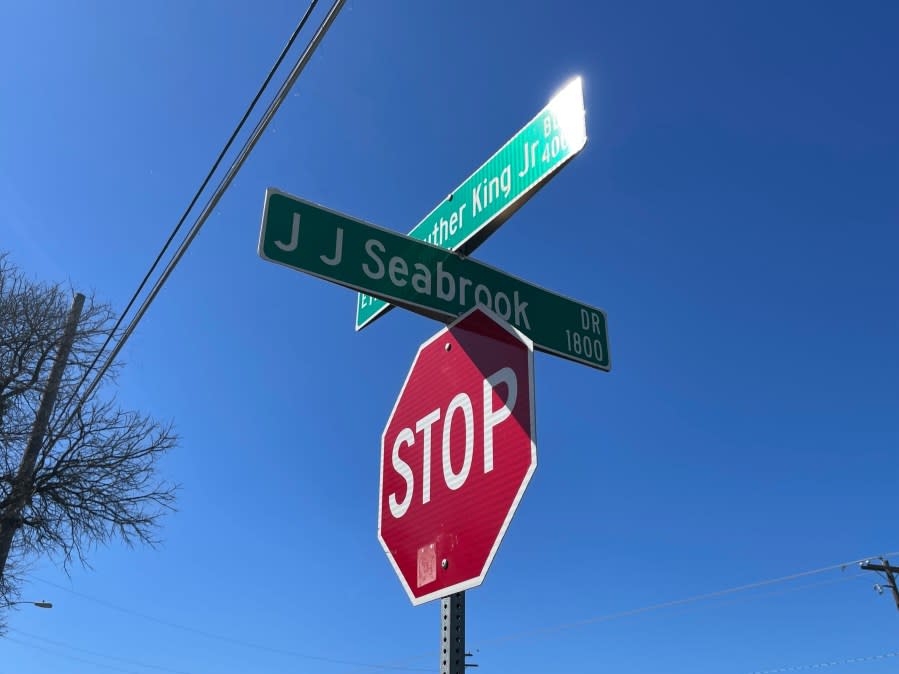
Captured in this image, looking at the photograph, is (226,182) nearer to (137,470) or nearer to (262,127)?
(262,127)

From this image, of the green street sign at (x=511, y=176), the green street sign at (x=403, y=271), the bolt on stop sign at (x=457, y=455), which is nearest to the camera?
the bolt on stop sign at (x=457, y=455)

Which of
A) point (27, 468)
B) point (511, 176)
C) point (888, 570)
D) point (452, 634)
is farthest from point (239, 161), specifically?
point (888, 570)

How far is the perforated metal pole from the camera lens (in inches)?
86.9

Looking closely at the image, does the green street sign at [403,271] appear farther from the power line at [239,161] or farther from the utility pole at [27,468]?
the utility pole at [27,468]

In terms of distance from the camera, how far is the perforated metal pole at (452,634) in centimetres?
221

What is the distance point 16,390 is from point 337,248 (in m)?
9.28

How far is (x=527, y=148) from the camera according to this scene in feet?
11.8

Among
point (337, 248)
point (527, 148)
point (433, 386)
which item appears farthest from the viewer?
point (527, 148)

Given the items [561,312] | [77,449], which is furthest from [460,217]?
[77,449]

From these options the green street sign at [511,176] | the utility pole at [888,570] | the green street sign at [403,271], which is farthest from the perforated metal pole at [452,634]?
the utility pole at [888,570]

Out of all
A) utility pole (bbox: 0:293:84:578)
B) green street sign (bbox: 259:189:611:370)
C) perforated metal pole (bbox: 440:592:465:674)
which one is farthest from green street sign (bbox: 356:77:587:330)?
utility pole (bbox: 0:293:84:578)

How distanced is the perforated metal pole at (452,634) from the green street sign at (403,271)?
4.38 feet

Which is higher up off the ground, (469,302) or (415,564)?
(469,302)

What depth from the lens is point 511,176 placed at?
3631 millimetres
